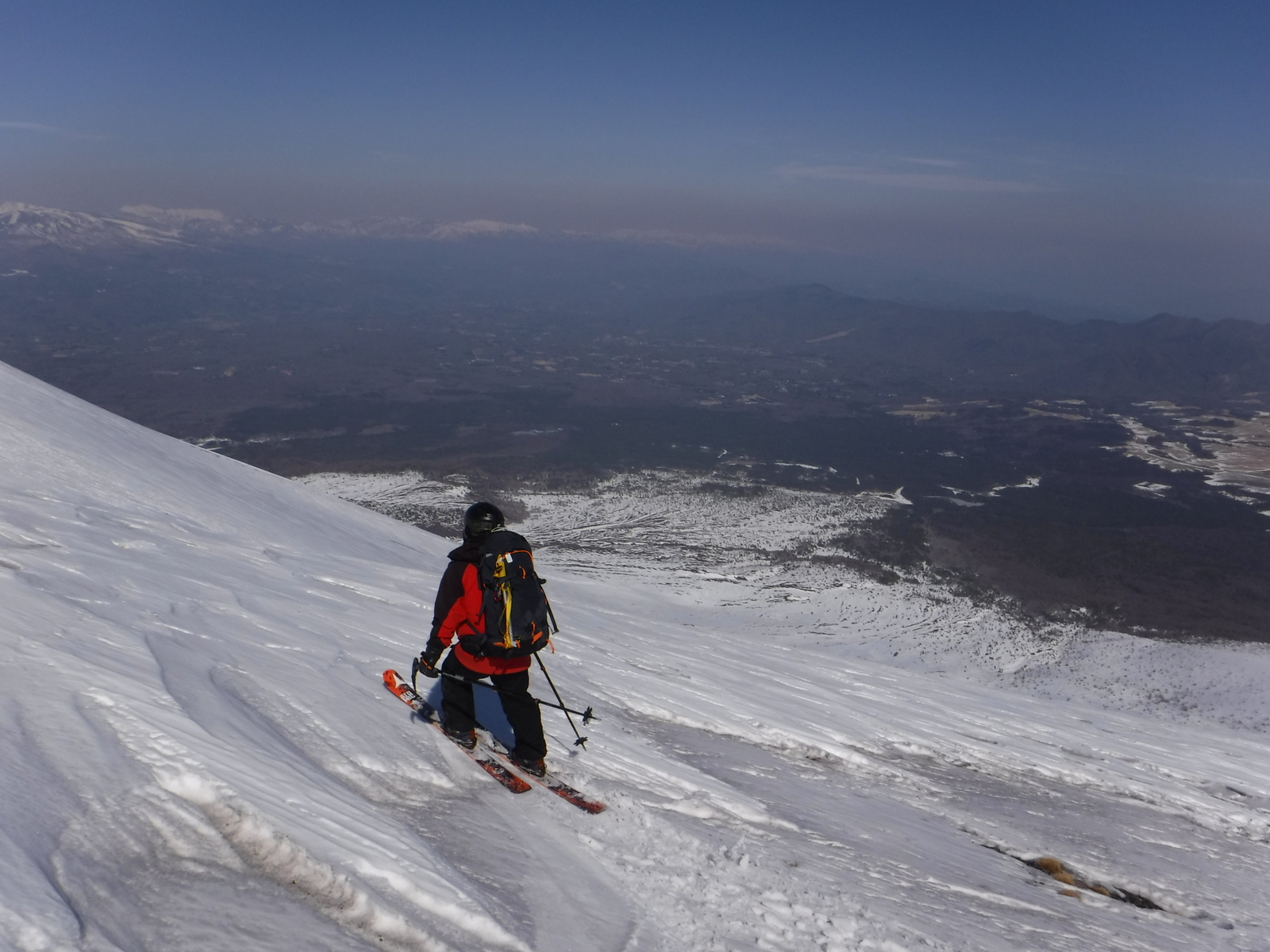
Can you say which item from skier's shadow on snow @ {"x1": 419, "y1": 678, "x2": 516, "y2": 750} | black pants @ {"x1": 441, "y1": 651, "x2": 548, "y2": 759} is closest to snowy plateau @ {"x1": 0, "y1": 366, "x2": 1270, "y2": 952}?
skier's shadow on snow @ {"x1": 419, "y1": 678, "x2": 516, "y2": 750}

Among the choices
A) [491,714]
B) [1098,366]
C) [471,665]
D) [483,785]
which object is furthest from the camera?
[1098,366]

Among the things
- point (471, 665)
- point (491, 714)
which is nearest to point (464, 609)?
point (471, 665)

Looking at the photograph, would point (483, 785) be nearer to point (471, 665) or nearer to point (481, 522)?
point (471, 665)

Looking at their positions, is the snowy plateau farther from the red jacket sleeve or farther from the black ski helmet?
the black ski helmet

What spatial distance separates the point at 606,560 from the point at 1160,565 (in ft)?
128

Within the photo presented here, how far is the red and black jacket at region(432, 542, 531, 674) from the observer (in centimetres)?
508

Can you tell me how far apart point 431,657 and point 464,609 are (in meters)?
0.51

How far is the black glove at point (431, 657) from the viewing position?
5.25 metres

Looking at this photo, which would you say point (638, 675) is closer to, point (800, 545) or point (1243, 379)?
point (800, 545)

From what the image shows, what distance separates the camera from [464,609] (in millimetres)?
5133

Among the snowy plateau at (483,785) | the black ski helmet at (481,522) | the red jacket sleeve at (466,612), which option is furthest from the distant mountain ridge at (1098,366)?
the red jacket sleeve at (466,612)

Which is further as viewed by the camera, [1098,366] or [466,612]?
[1098,366]

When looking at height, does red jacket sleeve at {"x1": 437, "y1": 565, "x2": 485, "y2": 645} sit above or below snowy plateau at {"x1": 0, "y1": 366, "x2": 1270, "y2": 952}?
above

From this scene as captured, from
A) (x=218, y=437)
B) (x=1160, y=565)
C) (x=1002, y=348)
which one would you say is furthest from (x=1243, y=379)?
(x=218, y=437)
